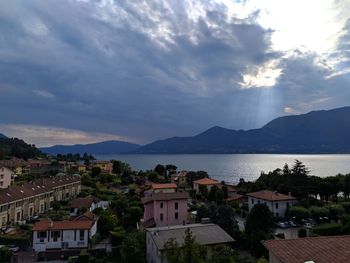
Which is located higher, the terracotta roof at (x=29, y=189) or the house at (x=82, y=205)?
the terracotta roof at (x=29, y=189)

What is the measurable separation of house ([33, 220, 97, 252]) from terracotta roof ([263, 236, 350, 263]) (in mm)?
29560

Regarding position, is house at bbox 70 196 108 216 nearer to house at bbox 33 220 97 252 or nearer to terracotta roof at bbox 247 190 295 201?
house at bbox 33 220 97 252

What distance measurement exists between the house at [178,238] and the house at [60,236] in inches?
419

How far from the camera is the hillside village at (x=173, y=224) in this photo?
74.9 feet

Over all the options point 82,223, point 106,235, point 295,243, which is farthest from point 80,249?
point 295,243

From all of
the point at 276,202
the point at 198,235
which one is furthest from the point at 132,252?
the point at 276,202

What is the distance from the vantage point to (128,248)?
30.6m

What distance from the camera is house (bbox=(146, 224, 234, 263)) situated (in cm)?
2812

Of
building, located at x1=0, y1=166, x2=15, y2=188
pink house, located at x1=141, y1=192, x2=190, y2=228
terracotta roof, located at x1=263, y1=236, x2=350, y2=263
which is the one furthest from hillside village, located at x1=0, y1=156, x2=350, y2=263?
building, located at x1=0, y1=166, x2=15, y2=188

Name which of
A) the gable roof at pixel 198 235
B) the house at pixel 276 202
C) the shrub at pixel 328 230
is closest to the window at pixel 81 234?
the gable roof at pixel 198 235

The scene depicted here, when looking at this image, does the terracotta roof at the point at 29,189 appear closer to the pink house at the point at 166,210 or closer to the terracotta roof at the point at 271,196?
the pink house at the point at 166,210

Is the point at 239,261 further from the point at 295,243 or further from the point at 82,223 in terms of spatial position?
the point at 82,223

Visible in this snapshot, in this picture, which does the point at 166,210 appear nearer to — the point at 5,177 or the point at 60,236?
the point at 60,236

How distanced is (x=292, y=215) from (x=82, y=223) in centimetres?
3159
